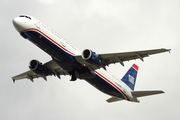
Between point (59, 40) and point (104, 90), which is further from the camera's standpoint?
point (104, 90)

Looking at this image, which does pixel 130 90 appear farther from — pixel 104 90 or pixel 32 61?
pixel 32 61

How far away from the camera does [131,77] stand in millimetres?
68125

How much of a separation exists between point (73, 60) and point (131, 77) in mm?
17447

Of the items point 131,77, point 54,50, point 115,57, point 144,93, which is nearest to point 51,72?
point 54,50

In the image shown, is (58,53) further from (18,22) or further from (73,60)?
(18,22)

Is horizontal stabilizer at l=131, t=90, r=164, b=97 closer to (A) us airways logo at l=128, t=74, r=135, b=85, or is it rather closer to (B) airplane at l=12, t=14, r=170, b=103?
(B) airplane at l=12, t=14, r=170, b=103

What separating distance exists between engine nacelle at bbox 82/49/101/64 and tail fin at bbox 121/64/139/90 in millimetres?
14854

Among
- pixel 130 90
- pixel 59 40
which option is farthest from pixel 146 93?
pixel 59 40

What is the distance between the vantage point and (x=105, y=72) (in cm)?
5869

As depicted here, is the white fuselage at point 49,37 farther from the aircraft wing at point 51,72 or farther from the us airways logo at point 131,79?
the us airways logo at point 131,79

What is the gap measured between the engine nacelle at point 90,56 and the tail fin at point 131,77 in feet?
48.7

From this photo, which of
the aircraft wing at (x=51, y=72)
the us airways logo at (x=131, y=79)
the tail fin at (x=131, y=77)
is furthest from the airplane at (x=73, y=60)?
the us airways logo at (x=131, y=79)

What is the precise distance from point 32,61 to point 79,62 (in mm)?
6891

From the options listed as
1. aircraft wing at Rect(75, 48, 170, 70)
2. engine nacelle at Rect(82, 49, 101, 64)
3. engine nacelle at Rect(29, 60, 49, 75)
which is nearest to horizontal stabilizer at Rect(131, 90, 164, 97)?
aircraft wing at Rect(75, 48, 170, 70)
